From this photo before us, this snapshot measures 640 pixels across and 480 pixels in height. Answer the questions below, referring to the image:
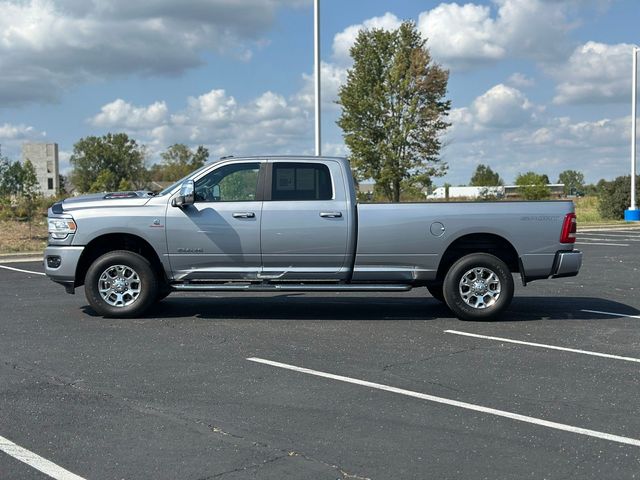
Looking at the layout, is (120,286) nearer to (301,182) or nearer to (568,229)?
(301,182)

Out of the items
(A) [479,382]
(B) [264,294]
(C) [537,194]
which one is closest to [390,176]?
(C) [537,194]

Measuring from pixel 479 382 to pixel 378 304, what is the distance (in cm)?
474

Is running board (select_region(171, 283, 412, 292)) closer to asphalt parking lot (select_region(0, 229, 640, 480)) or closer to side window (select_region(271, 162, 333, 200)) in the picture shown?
asphalt parking lot (select_region(0, 229, 640, 480))

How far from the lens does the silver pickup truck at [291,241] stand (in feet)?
32.0

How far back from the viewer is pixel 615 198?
4306 cm

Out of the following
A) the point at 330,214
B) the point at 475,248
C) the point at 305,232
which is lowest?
the point at 475,248

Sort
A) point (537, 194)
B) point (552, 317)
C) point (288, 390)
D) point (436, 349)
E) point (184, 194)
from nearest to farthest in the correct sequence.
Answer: point (288, 390), point (436, 349), point (184, 194), point (552, 317), point (537, 194)

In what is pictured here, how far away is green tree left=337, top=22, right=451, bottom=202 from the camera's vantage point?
133ft

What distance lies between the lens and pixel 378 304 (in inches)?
452

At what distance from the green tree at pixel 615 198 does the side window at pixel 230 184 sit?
3645 centimetres

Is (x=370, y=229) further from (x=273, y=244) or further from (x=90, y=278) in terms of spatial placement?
(x=90, y=278)

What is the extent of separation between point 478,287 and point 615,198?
36.2 metres

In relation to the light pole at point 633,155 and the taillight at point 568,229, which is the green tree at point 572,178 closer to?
the light pole at point 633,155

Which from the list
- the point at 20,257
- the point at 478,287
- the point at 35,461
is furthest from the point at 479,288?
the point at 20,257
